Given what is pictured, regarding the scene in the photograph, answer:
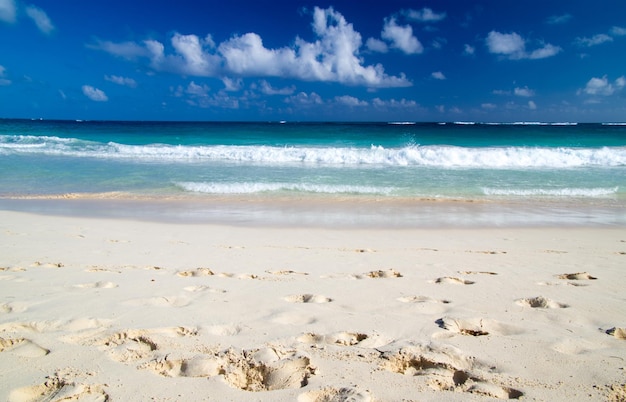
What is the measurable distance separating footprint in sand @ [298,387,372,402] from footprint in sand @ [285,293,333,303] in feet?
4.98

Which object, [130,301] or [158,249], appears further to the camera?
[158,249]

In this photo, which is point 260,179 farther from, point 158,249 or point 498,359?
point 498,359

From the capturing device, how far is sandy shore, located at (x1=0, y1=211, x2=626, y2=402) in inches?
94.3

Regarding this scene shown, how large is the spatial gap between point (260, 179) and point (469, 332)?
1156cm

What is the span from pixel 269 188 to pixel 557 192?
868cm

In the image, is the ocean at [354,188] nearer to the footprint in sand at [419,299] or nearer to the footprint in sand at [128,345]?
the footprint in sand at [419,299]

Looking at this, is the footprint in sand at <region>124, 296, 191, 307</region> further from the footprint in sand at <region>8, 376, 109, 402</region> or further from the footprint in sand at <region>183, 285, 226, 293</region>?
the footprint in sand at <region>8, 376, 109, 402</region>

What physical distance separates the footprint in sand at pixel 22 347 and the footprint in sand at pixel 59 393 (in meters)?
0.43

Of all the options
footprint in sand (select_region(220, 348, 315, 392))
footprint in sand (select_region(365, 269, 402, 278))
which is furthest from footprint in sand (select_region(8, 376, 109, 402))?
footprint in sand (select_region(365, 269, 402, 278))

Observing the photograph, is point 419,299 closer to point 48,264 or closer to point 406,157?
point 48,264

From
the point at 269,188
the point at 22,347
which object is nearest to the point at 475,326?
the point at 22,347

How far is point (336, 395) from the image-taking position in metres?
2.29

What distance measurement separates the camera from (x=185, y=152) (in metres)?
24.8

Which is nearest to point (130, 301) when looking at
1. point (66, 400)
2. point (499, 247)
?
point (66, 400)
